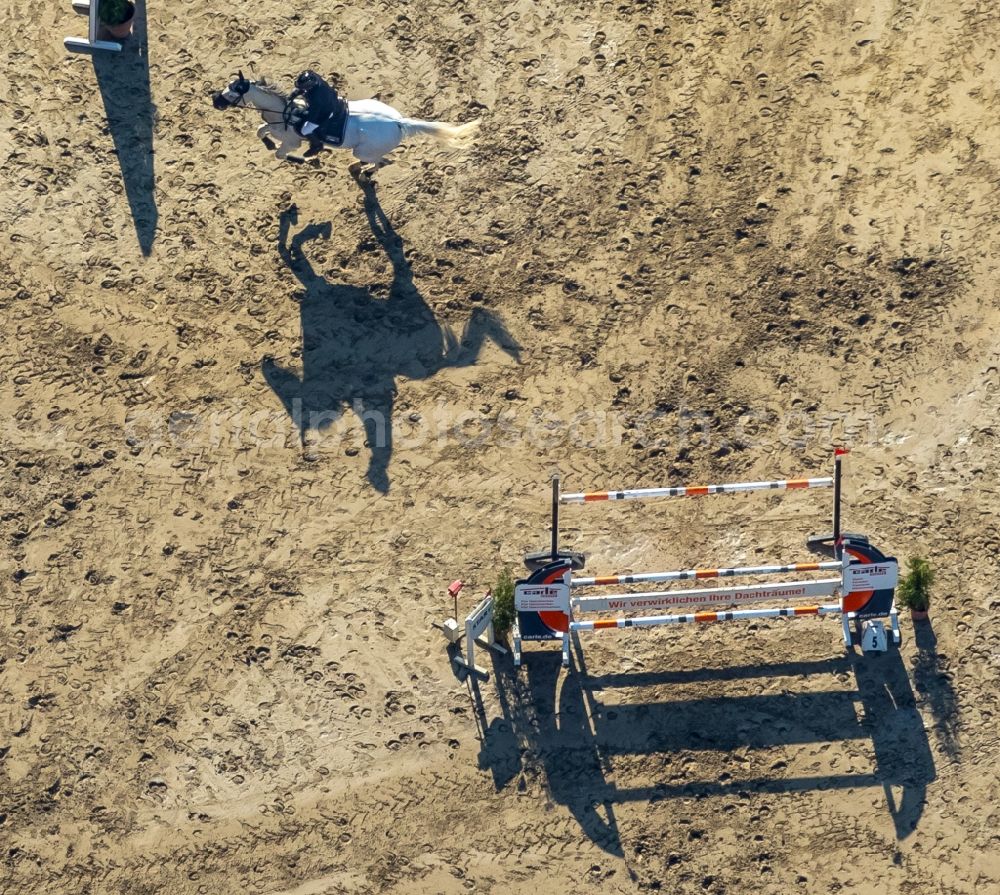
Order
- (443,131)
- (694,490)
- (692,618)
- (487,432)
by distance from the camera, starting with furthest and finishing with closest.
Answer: (443,131), (487,432), (692,618), (694,490)

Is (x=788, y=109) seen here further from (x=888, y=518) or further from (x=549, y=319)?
(x=888, y=518)

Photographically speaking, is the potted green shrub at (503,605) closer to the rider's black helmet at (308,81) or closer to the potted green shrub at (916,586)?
the potted green shrub at (916,586)

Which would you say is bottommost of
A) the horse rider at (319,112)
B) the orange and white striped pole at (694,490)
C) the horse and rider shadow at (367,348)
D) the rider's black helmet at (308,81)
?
the orange and white striped pole at (694,490)

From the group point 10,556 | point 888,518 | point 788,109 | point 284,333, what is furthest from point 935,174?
point 10,556

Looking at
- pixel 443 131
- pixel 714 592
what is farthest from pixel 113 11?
pixel 714 592

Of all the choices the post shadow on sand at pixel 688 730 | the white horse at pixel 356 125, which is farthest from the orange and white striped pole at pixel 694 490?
the white horse at pixel 356 125

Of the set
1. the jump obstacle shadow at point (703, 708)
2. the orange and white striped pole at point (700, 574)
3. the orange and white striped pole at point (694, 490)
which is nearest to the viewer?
the orange and white striped pole at point (694, 490)

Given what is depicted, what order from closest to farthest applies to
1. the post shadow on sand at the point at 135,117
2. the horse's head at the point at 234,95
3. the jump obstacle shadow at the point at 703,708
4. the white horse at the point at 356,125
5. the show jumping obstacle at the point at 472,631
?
the jump obstacle shadow at the point at 703,708 < the show jumping obstacle at the point at 472,631 < the horse's head at the point at 234,95 < the white horse at the point at 356,125 < the post shadow on sand at the point at 135,117

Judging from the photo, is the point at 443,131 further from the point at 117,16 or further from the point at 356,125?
the point at 117,16

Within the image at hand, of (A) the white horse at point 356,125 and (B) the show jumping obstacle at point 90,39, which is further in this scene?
(B) the show jumping obstacle at point 90,39
